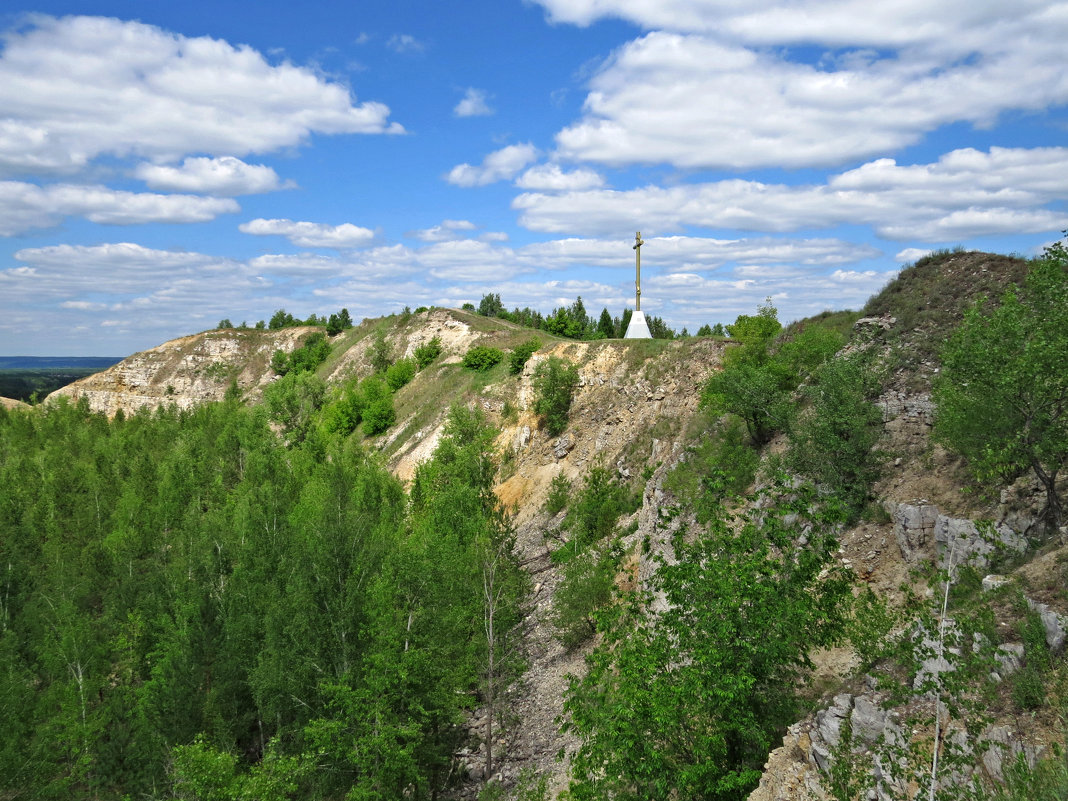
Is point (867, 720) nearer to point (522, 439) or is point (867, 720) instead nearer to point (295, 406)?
point (522, 439)

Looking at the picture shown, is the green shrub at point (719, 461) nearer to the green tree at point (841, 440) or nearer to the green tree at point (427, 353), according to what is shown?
the green tree at point (841, 440)

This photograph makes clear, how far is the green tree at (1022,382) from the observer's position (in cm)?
1308

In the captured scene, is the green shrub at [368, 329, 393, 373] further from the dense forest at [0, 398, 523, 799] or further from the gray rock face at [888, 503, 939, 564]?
the gray rock face at [888, 503, 939, 564]

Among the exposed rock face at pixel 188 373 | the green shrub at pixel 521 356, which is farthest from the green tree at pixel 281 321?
the green shrub at pixel 521 356

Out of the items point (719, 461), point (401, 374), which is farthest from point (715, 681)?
point (401, 374)

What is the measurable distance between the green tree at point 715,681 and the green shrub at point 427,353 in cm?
6886

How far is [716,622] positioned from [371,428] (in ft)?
207

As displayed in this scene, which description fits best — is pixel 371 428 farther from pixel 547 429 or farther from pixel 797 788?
pixel 797 788

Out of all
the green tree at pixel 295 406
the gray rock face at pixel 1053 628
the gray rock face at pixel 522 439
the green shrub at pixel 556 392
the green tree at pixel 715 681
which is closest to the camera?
A: the gray rock face at pixel 1053 628

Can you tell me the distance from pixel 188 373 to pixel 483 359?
73.9 meters

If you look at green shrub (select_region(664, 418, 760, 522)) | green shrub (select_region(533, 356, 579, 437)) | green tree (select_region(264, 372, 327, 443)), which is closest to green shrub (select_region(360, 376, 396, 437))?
green tree (select_region(264, 372, 327, 443))

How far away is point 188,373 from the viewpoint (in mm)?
112625

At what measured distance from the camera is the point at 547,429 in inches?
2051

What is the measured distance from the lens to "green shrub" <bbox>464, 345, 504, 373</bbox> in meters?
66.7
